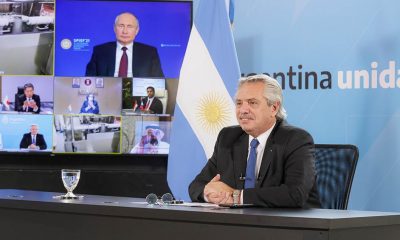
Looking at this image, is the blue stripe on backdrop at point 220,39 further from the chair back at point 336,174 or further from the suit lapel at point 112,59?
the chair back at point 336,174

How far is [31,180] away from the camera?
18.4 feet

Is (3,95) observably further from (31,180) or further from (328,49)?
(328,49)

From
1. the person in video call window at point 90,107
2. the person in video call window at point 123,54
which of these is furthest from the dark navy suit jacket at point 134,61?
the person in video call window at point 90,107

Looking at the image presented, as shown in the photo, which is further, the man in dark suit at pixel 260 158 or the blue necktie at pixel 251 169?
the blue necktie at pixel 251 169

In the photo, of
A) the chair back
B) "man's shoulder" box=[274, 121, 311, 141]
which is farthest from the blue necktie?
the chair back

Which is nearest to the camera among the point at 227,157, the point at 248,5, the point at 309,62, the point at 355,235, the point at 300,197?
the point at 355,235

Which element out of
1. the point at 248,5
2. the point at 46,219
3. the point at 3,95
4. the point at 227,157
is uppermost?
the point at 248,5

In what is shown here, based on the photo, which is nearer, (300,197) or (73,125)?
(300,197)

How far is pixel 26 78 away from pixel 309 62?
83.8 inches

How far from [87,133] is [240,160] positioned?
233 cm

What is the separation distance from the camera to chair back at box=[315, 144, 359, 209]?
3574 mm

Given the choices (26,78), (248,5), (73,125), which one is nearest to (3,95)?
(26,78)

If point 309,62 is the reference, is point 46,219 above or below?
below

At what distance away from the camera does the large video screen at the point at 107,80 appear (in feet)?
18.2
